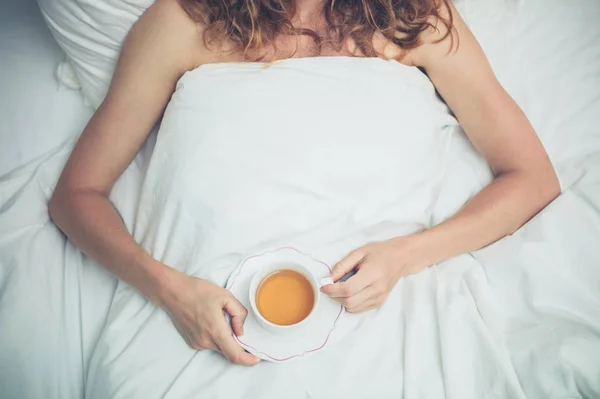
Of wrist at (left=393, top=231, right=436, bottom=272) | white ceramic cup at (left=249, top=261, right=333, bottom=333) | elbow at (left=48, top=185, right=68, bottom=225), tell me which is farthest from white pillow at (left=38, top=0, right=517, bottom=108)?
wrist at (left=393, top=231, right=436, bottom=272)

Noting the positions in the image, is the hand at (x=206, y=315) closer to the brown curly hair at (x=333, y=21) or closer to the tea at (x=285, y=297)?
the tea at (x=285, y=297)

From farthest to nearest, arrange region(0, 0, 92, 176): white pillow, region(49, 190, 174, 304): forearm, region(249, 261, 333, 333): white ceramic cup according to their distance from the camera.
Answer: region(0, 0, 92, 176): white pillow < region(49, 190, 174, 304): forearm < region(249, 261, 333, 333): white ceramic cup

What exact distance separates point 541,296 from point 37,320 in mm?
870

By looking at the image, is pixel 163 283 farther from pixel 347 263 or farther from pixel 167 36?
pixel 167 36

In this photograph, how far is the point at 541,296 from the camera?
784 millimetres

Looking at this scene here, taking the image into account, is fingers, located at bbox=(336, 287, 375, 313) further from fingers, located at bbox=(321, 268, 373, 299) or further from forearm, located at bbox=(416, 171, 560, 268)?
forearm, located at bbox=(416, 171, 560, 268)

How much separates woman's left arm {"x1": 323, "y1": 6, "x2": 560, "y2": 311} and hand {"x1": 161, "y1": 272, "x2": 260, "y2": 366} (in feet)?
0.95

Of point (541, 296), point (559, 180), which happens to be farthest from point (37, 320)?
point (559, 180)

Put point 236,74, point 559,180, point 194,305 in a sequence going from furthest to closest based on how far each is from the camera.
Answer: point 559,180
point 236,74
point 194,305

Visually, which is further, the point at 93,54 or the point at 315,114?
the point at 93,54

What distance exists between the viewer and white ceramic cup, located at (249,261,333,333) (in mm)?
683

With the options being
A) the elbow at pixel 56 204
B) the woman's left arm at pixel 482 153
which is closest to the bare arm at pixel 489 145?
the woman's left arm at pixel 482 153

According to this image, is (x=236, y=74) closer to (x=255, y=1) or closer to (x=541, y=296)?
(x=255, y=1)

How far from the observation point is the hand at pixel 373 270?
75 cm
